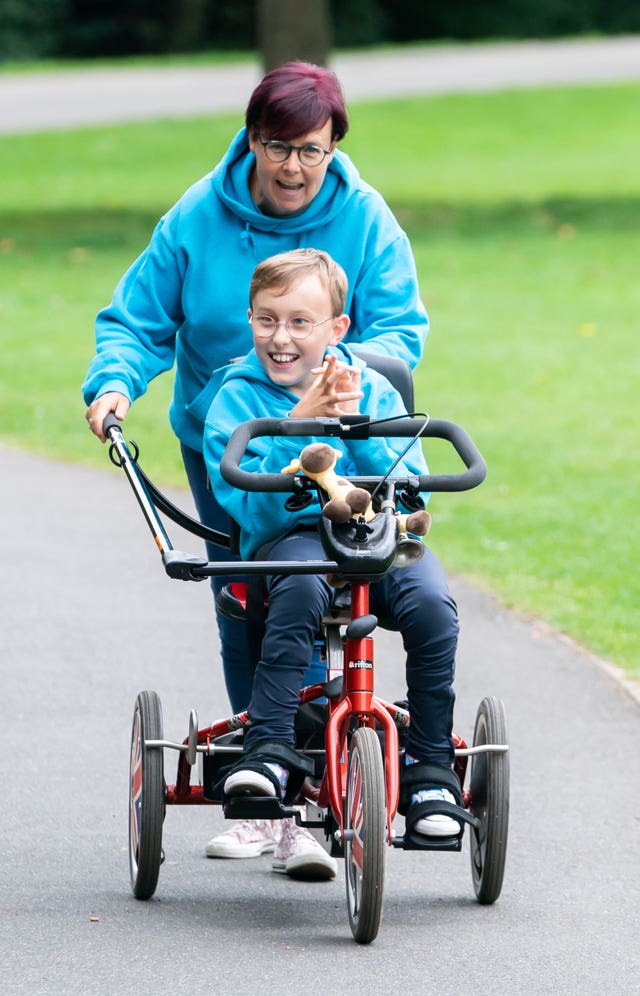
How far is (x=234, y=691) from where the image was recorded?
5.53 meters

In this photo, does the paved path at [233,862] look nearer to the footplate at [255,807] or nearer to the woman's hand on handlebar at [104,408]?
the footplate at [255,807]

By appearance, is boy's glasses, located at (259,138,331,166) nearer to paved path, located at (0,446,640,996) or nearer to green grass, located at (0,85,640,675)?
paved path, located at (0,446,640,996)

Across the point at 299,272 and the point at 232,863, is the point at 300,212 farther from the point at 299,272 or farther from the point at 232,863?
the point at 232,863

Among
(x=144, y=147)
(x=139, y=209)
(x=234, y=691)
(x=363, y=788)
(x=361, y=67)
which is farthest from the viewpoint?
(x=361, y=67)

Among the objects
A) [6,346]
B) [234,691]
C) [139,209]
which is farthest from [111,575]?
[139,209]

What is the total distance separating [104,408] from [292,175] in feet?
2.44

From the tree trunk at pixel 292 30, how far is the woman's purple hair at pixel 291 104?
60.6ft

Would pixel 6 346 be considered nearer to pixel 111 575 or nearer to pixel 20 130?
pixel 111 575

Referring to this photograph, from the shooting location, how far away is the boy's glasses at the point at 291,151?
4754mm

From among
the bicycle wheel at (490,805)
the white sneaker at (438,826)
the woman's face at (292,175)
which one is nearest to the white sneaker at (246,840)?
the bicycle wheel at (490,805)

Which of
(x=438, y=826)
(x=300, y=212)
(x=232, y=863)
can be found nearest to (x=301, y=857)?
(x=232, y=863)

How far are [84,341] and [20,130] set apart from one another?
13.8 meters

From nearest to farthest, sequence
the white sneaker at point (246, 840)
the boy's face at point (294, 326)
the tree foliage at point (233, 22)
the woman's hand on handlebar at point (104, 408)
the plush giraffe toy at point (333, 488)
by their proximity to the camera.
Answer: the plush giraffe toy at point (333, 488) < the boy's face at point (294, 326) < the woman's hand on handlebar at point (104, 408) < the white sneaker at point (246, 840) < the tree foliage at point (233, 22)

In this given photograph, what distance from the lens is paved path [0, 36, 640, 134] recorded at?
101ft
